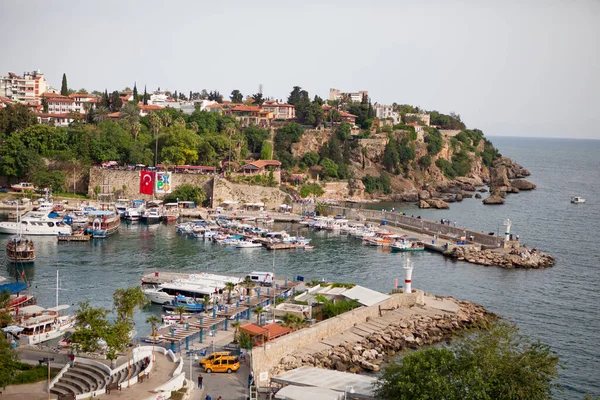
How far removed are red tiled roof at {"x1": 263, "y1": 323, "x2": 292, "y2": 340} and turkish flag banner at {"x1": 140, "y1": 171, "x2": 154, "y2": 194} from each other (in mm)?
46350

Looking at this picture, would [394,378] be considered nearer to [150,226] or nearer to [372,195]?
[150,226]

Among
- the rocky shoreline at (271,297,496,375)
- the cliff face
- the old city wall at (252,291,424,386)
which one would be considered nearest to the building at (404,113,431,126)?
the cliff face

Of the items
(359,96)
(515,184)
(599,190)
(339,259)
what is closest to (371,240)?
(339,259)

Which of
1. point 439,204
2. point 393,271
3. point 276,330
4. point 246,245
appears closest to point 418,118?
point 439,204

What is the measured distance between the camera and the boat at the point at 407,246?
56.4 meters

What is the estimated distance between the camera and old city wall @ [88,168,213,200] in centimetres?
7275

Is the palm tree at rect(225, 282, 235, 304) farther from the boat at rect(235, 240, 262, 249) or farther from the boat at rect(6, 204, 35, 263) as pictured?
the boat at rect(235, 240, 262, 249)

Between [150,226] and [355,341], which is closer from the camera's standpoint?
[355,341]

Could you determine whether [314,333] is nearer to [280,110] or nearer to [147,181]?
[147,181]

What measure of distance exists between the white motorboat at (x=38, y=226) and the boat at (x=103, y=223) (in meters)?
2.08

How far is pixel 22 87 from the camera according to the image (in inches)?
4262

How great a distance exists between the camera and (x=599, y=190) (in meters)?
112

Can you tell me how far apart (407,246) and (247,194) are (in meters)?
22.3

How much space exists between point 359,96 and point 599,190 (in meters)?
47.5
